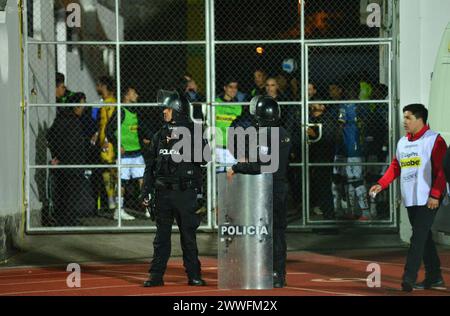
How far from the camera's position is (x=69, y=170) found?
1661 cm

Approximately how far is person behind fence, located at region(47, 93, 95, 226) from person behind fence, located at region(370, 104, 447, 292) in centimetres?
683

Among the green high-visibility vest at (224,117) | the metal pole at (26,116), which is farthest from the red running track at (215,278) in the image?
the green high-visibility vest at (224,117)

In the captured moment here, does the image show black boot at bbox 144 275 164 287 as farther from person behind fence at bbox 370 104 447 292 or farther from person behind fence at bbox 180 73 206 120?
person behind fence at bbox 180 73 206 120

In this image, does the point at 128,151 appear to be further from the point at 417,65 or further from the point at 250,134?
the point at 250,134

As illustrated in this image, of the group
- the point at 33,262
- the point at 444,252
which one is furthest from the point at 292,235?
the point at 33,262

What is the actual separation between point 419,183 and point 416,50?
16.8 ft

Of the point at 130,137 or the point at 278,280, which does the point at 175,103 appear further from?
the point at 130,137

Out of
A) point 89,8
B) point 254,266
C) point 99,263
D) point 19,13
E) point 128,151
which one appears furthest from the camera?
point 89,8

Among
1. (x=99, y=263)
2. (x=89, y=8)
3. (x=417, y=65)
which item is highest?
(x=89, y=8)

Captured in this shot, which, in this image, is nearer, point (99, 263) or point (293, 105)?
point (99, 263)

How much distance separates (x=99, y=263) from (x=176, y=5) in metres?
8.29

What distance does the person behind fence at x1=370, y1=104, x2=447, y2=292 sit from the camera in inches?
419

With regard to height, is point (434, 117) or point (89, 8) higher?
point (89, 8)

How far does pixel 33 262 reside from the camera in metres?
14.1
